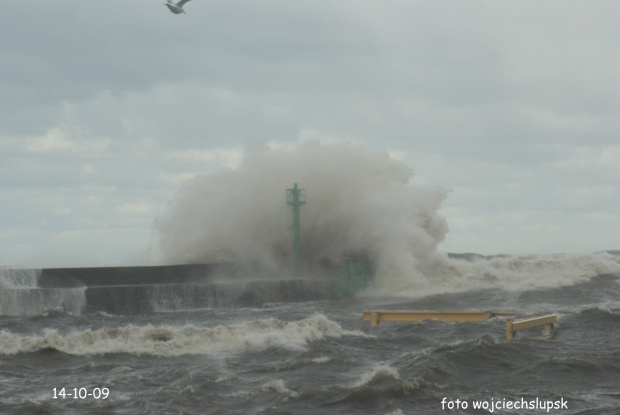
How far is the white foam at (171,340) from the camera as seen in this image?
29.6 feet

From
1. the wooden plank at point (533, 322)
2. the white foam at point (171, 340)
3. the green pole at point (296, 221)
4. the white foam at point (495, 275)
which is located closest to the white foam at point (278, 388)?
the white foam at point (171, 340)

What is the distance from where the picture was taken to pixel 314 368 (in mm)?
7770

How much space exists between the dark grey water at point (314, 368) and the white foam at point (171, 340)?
0.05 ft

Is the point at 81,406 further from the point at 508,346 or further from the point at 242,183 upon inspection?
the point at 242,183

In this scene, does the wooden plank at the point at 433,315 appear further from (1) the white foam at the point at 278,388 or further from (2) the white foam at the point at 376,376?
(1) the white foam at the point at 278,388

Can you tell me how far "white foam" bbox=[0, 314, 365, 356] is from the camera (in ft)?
29.6

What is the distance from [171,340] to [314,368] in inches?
93.2

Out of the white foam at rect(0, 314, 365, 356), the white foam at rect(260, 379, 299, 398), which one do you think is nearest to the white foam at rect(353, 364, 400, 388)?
the white foam at rect(260, 379, 299, 398)

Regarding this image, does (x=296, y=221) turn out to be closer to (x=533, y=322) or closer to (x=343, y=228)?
(x=343, y=228)

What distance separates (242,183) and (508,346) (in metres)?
18.6

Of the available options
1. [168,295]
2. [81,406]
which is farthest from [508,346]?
[168,295]

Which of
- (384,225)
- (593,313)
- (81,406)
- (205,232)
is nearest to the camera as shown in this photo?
(81,406)

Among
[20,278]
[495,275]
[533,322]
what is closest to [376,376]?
[533,322]

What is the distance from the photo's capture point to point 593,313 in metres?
12.1
